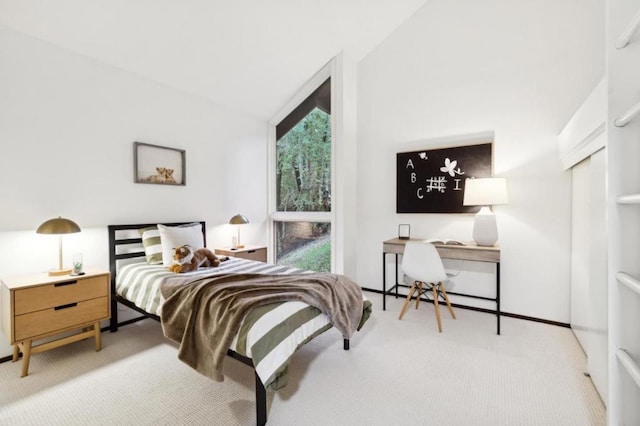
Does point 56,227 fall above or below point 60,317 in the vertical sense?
above

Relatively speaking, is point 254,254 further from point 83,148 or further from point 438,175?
point 438,175

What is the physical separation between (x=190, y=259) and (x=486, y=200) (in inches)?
118

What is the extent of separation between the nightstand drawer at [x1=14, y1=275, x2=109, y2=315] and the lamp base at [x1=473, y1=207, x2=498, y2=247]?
3584mm

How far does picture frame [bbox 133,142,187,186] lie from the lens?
10.0 ft

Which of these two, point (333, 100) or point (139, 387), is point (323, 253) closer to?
point (333, 100)

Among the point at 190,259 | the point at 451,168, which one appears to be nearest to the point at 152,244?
the point at 190,259

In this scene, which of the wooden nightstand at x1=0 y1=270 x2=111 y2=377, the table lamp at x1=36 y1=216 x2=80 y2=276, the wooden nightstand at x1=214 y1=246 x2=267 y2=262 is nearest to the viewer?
the wooden nightstand at x1=0 y1=270 x2=111 y2=377

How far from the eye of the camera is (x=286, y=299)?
182 centimetres

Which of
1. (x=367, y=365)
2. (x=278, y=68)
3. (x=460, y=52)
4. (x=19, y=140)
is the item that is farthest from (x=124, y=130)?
(x=460, y=52)

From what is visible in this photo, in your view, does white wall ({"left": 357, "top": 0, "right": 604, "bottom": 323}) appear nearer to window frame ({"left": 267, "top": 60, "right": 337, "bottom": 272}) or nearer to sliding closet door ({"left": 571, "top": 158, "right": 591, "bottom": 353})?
sliding closet door ({"left": 571, "top": 158, "right": 591, "bottom": 353})

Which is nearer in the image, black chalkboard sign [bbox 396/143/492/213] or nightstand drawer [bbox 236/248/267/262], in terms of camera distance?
black chalkboard sign [bbox 396/143/492/213]

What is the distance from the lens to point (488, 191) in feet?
9.67

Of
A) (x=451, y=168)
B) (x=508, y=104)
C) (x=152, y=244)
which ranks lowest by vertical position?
(x=152, y=244)

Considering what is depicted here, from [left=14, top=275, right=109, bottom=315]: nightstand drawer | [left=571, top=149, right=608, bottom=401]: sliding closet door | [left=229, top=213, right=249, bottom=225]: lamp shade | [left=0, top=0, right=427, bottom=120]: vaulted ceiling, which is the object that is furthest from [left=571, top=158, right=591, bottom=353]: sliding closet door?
[left=14, top=275, right=109, bottom=315]: nightstand drawer
